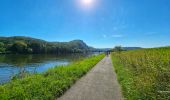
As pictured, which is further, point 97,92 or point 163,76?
point 97,92

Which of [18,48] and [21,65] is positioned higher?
[18,48]

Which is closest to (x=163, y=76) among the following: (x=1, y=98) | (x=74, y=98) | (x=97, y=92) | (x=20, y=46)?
(x=97, y=92)

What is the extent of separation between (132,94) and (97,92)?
6.59ft

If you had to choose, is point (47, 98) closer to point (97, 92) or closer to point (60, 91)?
point (60, 91)

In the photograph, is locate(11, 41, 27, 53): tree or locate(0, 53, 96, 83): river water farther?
locate(11, 41, 27, 53): tree

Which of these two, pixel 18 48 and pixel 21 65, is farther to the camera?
pixel 18 48

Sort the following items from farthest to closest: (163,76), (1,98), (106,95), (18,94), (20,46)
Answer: (20,46) < (106,95) < (163,76) < (18,94) < (1,98)

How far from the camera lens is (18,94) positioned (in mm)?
8211

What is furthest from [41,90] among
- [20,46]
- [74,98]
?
[20,46]

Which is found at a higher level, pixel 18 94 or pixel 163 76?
pixel 163 76

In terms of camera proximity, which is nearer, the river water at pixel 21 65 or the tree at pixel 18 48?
the river water at pixel 21 65

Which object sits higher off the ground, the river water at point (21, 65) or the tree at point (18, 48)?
the tree at point (18, 48)

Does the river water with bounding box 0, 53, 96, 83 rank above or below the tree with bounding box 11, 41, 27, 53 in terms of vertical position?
below

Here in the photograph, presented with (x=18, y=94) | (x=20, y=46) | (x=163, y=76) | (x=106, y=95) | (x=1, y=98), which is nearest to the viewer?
(x=1, y=98)
